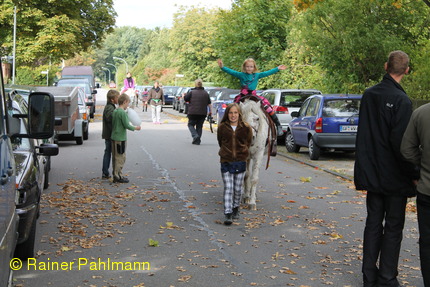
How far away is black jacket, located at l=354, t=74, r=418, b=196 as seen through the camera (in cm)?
586

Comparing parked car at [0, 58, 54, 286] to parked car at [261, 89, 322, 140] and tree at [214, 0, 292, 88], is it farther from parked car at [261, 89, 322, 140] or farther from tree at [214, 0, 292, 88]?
tree at [214, 0, 292, 88]

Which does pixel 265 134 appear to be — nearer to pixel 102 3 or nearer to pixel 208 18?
pixel 102 3

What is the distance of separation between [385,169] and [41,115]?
2.92 metres

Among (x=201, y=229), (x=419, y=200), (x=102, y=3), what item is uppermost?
(x=102, y=3)

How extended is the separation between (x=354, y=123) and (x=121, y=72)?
14407cm

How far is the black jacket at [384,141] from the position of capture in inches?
→ 231

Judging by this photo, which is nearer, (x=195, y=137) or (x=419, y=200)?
(x=419, y=200)

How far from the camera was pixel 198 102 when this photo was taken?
849 inches

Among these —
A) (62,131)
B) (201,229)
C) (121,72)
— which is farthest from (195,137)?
(121,72)

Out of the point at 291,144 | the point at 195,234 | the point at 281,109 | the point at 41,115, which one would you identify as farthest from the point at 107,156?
the point at 281,109

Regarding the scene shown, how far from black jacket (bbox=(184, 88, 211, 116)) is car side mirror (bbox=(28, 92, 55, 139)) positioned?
16.1 m

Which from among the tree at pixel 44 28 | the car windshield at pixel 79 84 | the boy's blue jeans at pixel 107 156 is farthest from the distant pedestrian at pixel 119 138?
the tree at pixel 44 28

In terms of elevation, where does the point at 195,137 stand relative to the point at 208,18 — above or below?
below

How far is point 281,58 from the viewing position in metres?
37.5
